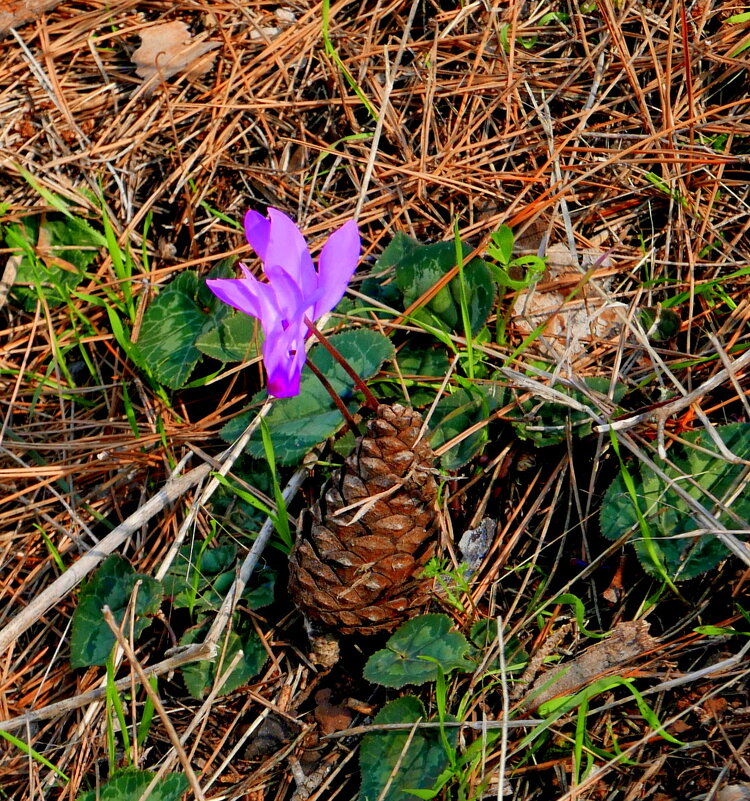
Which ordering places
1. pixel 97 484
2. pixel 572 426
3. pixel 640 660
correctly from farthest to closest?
pixel 97 484 → pixel 572 426 → pixel 640 660

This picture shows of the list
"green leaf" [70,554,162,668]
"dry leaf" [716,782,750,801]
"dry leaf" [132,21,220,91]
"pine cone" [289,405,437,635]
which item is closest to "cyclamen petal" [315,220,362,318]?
"pine cone" [289,405,437,635]

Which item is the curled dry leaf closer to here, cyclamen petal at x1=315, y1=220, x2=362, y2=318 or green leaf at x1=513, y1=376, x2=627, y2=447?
green leaf at x1=513, y1=376, x2=627, y2=447

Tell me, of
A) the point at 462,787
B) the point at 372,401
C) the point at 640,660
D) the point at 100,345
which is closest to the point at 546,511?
the point at 640,660

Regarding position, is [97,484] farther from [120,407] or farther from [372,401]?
[372,401]

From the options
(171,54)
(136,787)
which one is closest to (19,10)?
(171,54)

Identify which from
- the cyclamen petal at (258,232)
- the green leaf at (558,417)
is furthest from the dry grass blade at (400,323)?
the cyclamen petal at (258,232)

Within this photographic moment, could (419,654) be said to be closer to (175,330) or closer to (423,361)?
(423,361)

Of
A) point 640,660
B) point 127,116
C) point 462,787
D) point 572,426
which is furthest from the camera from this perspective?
point 127,116
